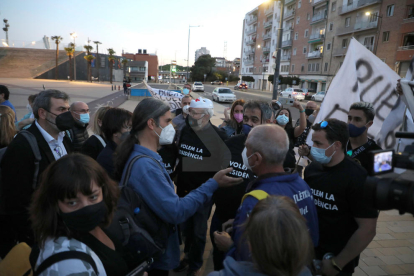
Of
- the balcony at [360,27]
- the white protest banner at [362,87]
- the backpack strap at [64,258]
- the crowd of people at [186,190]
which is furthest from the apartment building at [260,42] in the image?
the backpack strap at [64,258]

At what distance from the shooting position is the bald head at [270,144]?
185 centimetres

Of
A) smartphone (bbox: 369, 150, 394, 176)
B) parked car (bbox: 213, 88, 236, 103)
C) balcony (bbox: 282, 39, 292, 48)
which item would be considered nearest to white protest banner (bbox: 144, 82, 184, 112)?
smartphone (bbox: 369, 150, 394, 176)

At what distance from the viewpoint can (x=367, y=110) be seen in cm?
331

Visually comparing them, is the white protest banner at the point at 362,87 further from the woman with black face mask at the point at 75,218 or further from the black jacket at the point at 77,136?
the woman with black face mask at the point at 75,218

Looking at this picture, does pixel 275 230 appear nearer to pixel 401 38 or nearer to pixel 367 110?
pixel 367 110

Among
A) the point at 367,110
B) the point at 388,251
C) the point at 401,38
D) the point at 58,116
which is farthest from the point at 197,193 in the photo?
the point at 401,38

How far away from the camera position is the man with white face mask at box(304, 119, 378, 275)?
203 centimetres

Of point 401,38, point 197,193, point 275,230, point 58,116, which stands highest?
point 401,38

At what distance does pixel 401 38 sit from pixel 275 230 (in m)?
36.3

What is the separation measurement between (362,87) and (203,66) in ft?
262

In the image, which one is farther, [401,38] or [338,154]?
[401,38]

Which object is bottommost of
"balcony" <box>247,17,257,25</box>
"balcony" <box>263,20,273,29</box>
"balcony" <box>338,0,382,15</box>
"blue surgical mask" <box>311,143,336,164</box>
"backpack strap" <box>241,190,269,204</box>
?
"backpack strap" <box>241,190,269,204</box>

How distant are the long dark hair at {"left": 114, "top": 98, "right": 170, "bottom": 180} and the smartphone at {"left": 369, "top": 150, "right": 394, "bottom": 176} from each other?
5.15 feet

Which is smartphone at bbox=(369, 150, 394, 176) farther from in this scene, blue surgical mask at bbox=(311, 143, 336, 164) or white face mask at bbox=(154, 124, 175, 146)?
white face mask at bbox=(154, 124, 175, 146)
